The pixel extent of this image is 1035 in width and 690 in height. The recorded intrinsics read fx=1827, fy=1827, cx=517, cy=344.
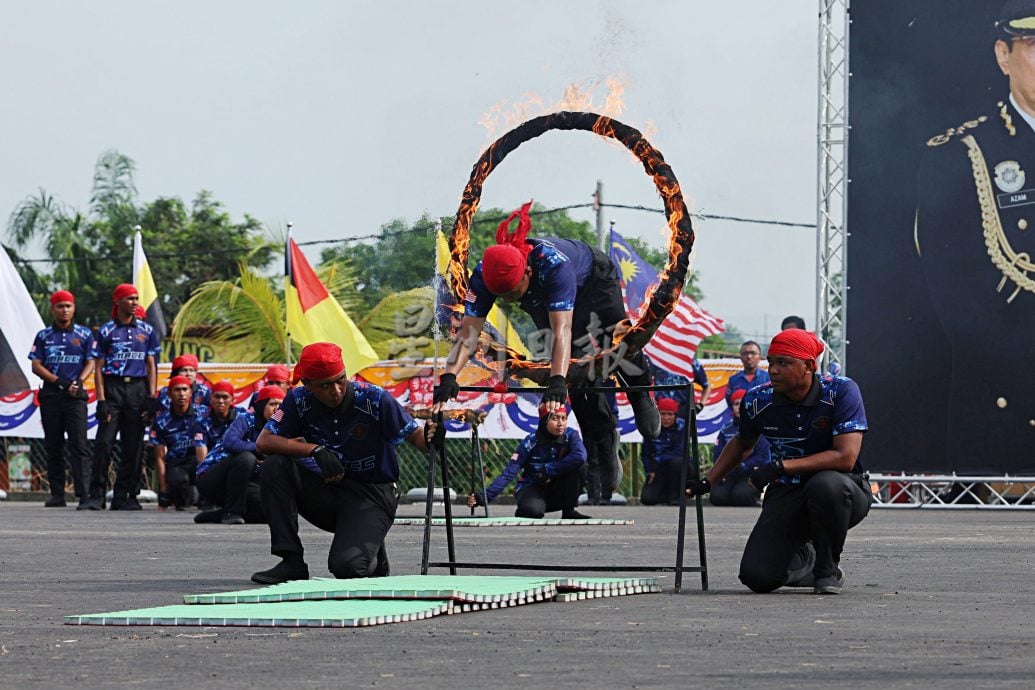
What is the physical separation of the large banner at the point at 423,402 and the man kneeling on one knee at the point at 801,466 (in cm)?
1264

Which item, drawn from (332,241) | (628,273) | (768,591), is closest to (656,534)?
(768,591)

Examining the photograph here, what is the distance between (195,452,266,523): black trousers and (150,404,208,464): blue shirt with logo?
10.7 feet

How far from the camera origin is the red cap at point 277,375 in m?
17.5

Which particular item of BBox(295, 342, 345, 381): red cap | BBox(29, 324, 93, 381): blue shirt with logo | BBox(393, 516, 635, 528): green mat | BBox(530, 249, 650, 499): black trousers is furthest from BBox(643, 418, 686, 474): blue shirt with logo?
BBox(295, 342, 345, 381): red cap

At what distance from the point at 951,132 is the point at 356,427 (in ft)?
43.1

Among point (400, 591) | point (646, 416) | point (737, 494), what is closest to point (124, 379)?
point (737, 494)

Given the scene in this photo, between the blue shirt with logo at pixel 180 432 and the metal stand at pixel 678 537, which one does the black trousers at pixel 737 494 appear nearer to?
the blue shirt with logo at pixel 180 432

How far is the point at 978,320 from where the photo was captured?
67.5 feet

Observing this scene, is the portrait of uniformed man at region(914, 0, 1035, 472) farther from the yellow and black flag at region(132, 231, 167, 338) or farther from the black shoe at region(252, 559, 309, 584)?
the black shoe at region(252, 559, 309, 584)

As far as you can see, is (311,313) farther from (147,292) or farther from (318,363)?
(318,363)

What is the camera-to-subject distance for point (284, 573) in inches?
356

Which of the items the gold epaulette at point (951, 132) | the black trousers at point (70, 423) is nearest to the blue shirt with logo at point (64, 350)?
the black trousers at point (70, 423)

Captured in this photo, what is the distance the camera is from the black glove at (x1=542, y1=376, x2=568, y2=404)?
9.20m

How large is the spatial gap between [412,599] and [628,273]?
18703 millimetres
